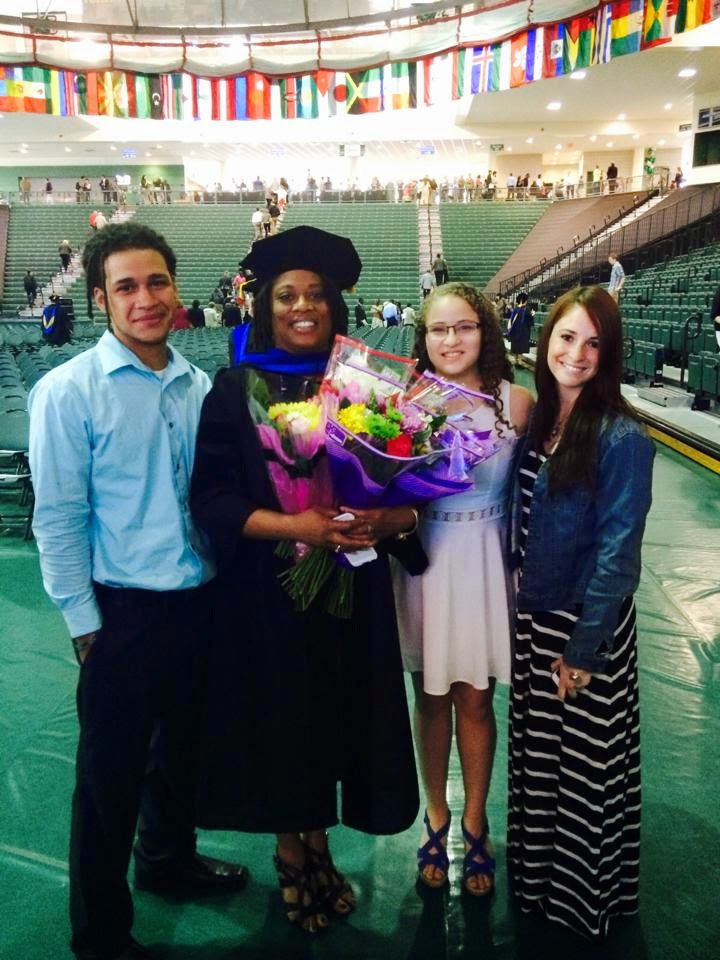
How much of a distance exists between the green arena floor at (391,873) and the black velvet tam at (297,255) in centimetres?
165

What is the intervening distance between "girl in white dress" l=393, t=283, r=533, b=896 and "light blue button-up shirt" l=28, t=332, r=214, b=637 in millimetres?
600

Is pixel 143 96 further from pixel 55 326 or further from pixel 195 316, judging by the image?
pixel 55 326

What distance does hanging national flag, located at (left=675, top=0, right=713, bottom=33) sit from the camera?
8852mm

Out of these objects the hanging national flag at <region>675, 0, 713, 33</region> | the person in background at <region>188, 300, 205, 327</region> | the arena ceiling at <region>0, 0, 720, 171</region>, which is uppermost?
the arena ceiling at <region>0, 0, 720, 171</region>

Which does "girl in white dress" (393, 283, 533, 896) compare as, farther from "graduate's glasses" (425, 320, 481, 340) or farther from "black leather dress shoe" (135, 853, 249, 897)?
"black leather dress shoe" (135, 853, 249, 897)

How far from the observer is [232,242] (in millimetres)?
25766

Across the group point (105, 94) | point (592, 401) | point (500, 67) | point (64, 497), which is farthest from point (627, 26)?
point (64, 497)

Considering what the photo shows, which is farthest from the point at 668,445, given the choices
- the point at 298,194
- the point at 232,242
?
the point at 298,194

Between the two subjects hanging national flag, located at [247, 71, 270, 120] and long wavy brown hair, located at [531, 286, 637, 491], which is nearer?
long wavy brown hair, located at [531, 286, 637, 491]

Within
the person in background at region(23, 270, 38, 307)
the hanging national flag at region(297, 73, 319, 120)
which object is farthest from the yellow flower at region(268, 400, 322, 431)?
the person in background at region(23, 270, 38, 307)

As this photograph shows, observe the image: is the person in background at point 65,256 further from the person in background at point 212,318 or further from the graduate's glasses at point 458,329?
the graduate's glasses at point 458,329

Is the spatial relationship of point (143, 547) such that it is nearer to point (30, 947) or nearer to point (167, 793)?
point (167, 793)

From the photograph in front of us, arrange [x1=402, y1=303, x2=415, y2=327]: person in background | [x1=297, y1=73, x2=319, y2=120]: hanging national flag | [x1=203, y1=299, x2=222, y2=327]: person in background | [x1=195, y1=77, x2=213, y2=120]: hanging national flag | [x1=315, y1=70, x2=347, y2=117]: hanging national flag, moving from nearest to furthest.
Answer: [x1=315, y1=70, x2=347, y2=117]: hanging national flag
[x1=297, y1=73, x2=319, y2=120]: hanging national flag
[x1=195, y1=77, x2=213, y2=120]: hanging national flag
[x1=402, y1=303, x2=415, y2=327]: person in background
[x1=203, y1=299, x2=222, y2=327]: person in background

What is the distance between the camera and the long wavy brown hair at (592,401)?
1.56 metres
